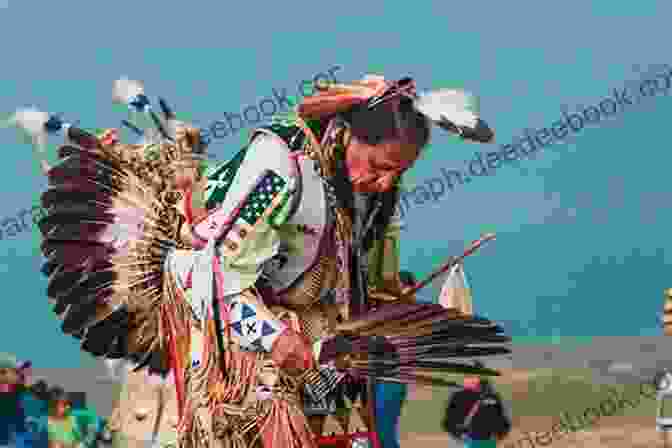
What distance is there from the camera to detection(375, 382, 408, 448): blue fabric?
446 centimetres

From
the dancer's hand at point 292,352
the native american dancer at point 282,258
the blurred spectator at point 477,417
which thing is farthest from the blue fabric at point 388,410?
the blurred spectator at point 477,417

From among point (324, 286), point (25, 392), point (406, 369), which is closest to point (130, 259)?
point (324, 286)

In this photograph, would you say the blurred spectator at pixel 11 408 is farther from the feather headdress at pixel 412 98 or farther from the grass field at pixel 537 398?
the feather headdress at pixel 412 98

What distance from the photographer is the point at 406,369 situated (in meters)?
4.14

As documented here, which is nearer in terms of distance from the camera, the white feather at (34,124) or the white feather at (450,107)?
the white feather at (450,107)

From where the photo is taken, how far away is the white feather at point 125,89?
537cm

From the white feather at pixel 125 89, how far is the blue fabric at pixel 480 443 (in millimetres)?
5147

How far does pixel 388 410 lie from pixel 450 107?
91cm

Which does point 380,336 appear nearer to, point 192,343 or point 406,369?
point 406,369

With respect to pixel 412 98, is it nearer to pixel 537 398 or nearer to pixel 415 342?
pixel 415 342

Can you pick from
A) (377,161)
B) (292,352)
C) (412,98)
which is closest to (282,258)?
(292,352)

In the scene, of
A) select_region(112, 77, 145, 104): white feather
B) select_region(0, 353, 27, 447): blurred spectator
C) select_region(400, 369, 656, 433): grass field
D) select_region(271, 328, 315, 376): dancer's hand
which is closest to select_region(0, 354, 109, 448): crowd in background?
select_region(0, 353, 27, 447): blurred spectator

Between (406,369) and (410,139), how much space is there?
2.01ft

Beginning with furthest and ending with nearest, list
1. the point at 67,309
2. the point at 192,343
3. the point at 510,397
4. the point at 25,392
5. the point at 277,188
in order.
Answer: the point at 510,397 → the point at 25,392 → the point at 67,309 → the point at 192,343 → the point at 277,188
